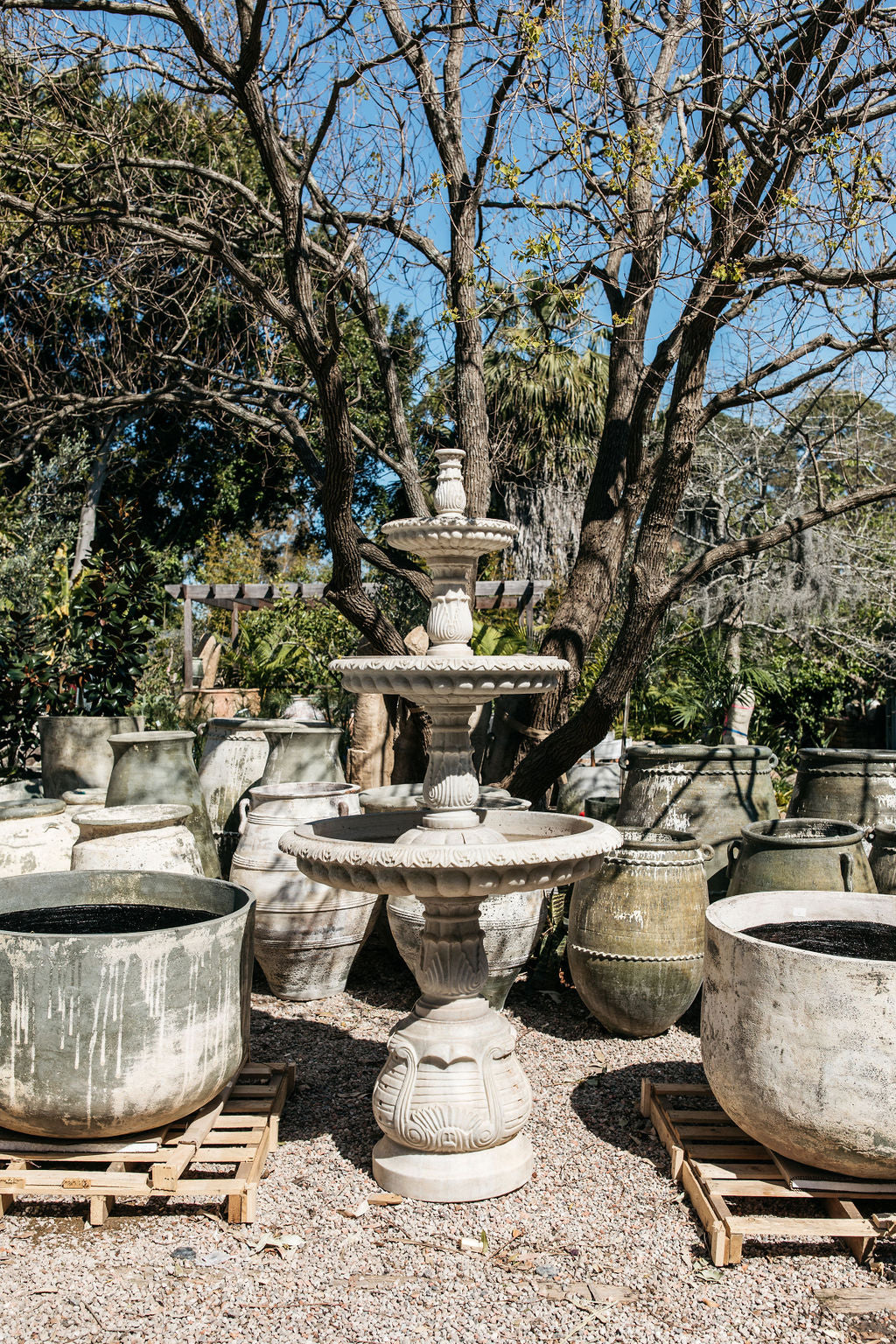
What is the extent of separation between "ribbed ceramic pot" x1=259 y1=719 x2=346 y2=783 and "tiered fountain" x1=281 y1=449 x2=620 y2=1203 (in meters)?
2.12

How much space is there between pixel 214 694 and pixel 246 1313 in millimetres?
8199

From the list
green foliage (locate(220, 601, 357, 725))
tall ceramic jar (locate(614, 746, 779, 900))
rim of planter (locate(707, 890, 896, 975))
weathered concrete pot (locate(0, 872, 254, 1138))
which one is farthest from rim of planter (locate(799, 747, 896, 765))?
green foliage (locate(220, 601, 357, 725))

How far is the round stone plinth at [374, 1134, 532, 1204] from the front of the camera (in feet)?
9.71

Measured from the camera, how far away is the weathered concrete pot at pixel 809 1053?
8.50 ft

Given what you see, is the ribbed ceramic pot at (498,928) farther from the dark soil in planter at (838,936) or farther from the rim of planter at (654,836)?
the dark soil in planter at (838,936)

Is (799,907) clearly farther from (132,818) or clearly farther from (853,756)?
(132,818)

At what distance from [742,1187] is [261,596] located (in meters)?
9.58

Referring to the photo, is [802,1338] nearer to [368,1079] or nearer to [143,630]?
[368,1079]

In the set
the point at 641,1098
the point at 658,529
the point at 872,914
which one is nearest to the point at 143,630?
the point at 658,529

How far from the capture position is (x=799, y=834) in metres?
4.27

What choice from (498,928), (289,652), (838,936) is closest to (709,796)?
(498,928)

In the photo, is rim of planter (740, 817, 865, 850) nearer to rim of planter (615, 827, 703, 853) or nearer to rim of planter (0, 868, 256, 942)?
rim of planter (615, 827, 703, 853)

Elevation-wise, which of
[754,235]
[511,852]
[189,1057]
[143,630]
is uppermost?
[754,235]

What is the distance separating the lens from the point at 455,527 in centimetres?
314
